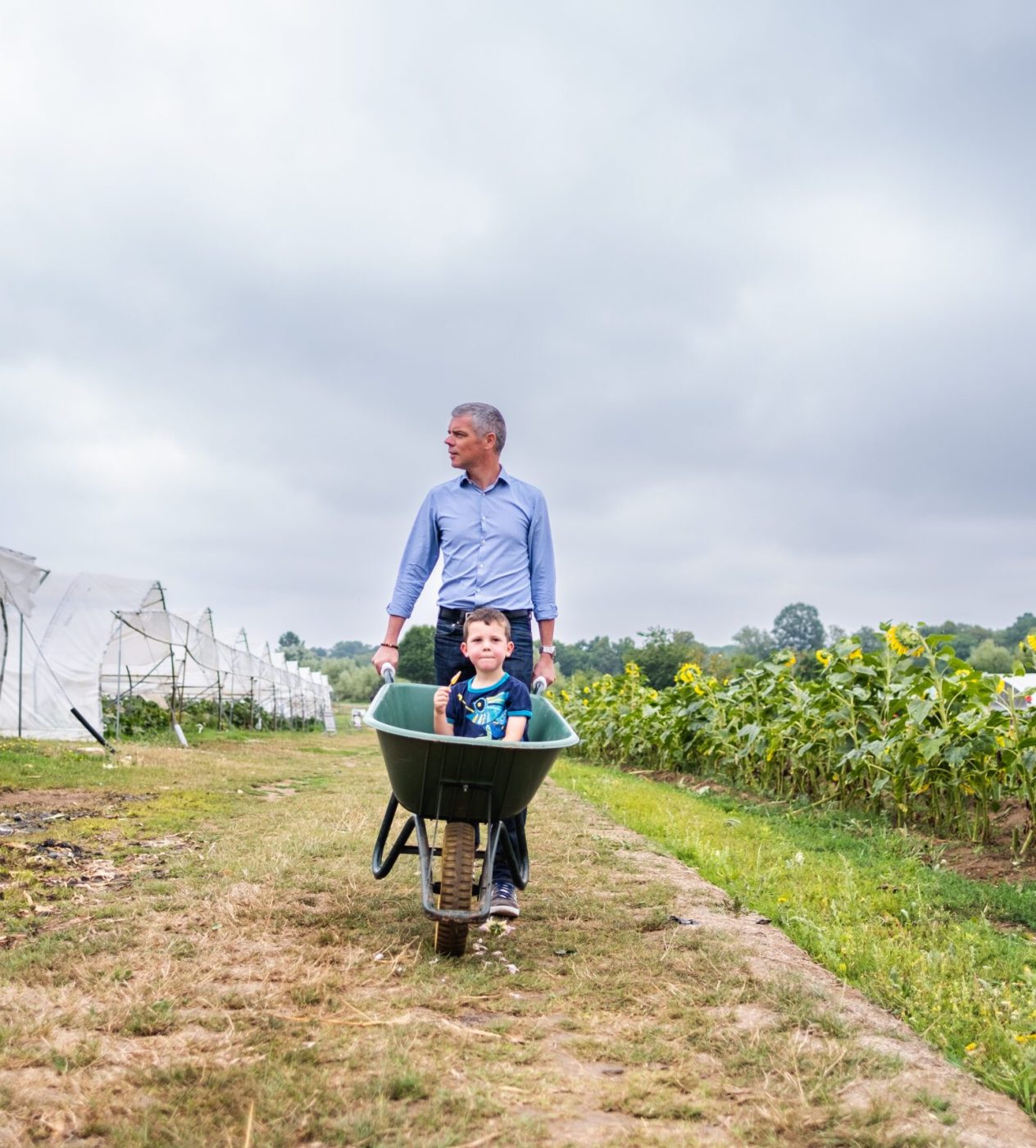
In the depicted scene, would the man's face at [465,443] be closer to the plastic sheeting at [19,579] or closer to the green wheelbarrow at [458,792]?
the green wheelbarrow at [458,792]

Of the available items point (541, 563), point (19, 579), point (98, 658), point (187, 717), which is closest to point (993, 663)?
point (541, 563)

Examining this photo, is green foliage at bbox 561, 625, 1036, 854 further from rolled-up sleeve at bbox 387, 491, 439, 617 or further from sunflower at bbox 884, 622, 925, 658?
rolled-up sleeve at bbox 387, 491, 439, 617

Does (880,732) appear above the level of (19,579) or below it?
below

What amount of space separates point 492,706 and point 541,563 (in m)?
0.78

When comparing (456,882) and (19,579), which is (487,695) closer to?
(456,882)

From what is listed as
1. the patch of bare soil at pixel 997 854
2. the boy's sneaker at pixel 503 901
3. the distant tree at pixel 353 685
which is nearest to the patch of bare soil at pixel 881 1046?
the boy's sneaker at pixel 503 901

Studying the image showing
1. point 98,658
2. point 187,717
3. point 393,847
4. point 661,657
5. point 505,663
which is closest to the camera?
point 393,847

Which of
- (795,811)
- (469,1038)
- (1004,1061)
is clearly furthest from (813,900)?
(795,811)

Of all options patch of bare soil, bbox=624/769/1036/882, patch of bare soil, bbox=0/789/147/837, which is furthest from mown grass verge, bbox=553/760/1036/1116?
patch of bare soil, bbox=0/789/147/837

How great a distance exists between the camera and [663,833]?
5.88m

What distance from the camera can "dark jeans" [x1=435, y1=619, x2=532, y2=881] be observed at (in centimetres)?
357

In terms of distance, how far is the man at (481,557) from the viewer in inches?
145

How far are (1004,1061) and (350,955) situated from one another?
1746mm

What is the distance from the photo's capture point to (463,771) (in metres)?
2.96
